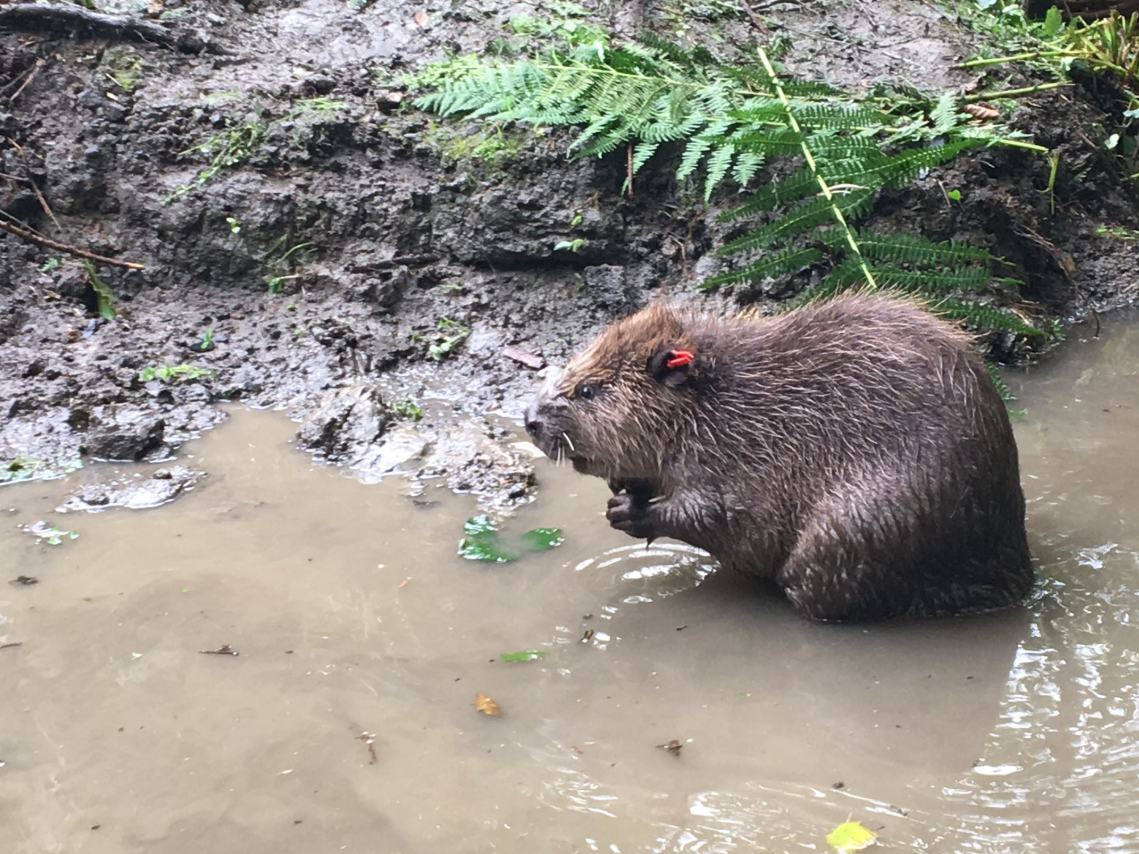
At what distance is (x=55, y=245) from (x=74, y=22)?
149 centimetres

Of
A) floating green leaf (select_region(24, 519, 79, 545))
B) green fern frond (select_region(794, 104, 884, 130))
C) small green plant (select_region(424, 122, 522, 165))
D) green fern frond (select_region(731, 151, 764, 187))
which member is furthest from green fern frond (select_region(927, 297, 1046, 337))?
floating green leaf (select_region(24, 519, 79, 545))

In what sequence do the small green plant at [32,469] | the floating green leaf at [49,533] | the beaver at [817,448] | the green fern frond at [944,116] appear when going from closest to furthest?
the beaver at [817,448] < the floating green leaf at [49,533] < the small green plant at [32,469] < the green fern frond at [944,116]

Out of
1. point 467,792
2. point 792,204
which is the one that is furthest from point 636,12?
point 467,792

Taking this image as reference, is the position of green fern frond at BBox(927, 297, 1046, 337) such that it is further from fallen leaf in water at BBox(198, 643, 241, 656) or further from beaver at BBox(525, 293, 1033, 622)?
fallen leaf in water at BBox(198, 643, 241, 656)

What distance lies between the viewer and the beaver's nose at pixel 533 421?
3.75 m

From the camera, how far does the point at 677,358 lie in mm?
3631

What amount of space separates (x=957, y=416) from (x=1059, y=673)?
2.82 feet

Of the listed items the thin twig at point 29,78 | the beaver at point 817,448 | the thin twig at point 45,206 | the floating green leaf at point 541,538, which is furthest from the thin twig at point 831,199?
the thin twig at point 29,78

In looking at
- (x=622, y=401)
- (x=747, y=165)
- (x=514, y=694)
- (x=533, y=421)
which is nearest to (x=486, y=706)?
(x=514, y=694)

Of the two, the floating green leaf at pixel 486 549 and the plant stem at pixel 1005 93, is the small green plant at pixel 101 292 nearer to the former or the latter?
the floating green leaf at pixel 486 549

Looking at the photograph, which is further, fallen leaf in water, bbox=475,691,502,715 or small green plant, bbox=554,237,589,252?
small green plant, bbox=554,237,589,252

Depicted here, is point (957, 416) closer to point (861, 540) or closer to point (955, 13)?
point (861, 540)

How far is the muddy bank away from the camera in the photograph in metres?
Result: 5.23

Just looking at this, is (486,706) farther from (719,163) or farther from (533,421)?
(719,163)
